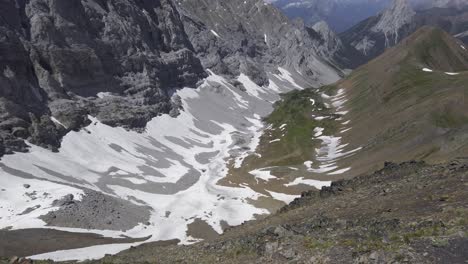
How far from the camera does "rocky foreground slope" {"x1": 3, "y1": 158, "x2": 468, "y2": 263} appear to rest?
22.9 meters

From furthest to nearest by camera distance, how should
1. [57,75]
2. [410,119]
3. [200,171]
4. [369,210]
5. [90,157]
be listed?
[57,75], [200,171], [90,157], [410,119], [369,210]

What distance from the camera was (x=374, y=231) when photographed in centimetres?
2700

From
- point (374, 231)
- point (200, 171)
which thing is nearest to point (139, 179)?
point (200, 171)

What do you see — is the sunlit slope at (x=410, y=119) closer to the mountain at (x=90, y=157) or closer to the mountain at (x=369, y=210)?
the mountain at (x=369, y=210)

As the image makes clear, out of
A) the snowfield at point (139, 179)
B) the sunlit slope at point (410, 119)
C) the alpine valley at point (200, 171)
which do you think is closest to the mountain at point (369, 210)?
the alpine valley at point (200, 171)

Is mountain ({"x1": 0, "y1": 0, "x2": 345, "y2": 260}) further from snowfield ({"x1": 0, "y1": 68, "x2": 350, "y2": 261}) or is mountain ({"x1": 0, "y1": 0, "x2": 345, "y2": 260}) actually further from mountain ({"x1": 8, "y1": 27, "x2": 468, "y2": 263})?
mountain ({"x1": 8, "y1": 27, "x2": 468, "y2": 263})

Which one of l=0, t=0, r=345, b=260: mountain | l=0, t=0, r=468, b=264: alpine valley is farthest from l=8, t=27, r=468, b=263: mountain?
l=0, t=0, r=345, b=260: mountain

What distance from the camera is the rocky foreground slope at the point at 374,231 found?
22.9m

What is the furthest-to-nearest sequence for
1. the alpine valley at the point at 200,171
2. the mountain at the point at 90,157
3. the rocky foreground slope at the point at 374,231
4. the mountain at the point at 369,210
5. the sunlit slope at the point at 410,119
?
the sunlit slope at the point at 410,119 → the mountain at the point at 90,157 → the alpine valley at the point at 200,171 → the mountain at the point at 369,210 → the rocky foreground slope at the point at 374,231

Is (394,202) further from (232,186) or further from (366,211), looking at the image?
(232,186)

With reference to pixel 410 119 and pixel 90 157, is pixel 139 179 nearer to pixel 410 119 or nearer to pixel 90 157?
pixel 90 157

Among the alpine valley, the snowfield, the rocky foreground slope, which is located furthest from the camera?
the snowfield

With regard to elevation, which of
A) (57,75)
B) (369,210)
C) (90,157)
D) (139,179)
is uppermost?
(57,75)

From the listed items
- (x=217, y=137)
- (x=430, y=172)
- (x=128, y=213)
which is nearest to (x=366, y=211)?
(x=430, y=172)
